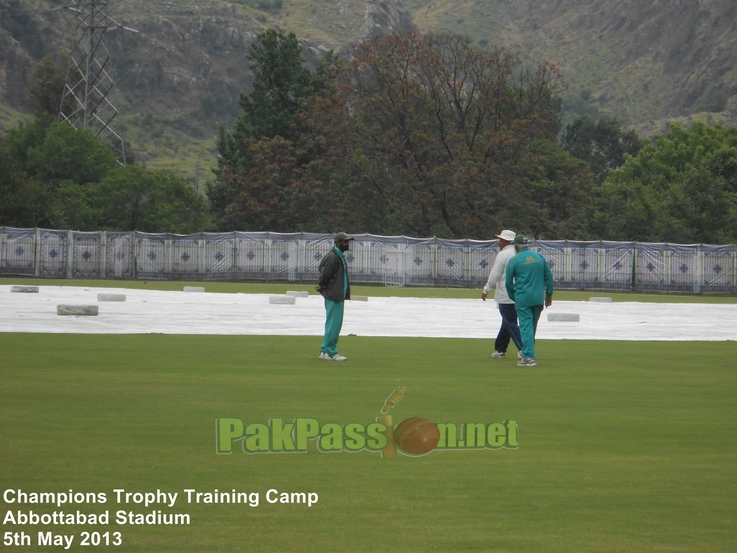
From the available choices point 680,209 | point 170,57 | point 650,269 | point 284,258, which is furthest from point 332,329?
point 170,57

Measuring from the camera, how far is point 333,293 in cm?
1636

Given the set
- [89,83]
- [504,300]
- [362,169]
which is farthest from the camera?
[89,83]

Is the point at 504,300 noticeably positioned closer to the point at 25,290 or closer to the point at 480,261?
the point at 25,290

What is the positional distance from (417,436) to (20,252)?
50142mm

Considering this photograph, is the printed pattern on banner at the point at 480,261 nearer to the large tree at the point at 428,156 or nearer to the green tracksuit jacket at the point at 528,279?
the large tree at the point at 428,156

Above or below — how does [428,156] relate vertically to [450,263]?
above

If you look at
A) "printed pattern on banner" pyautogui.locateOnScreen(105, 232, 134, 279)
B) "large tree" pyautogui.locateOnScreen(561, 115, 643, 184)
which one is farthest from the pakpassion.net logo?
"large tree" pyautogui.locateOnScreen(561, 115, 643, 184)

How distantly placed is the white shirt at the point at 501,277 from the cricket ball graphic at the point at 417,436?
→ 8682 mm

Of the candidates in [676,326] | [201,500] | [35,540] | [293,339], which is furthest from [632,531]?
[676,326]

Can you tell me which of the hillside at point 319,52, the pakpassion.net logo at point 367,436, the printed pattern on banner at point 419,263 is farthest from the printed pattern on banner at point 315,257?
the hillside at point 319,52

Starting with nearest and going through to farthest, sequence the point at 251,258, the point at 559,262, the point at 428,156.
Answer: the point at 559,262, the point at 251,258, the point at 428,156

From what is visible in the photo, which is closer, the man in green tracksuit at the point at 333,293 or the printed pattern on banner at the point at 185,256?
the man in green tracksuit at the point at 333,293

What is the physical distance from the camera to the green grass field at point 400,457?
647cm

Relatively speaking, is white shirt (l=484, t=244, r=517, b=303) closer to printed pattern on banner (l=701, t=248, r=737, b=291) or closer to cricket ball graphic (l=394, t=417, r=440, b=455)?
cricket ball graphic (l=394, t=417, r=440, b=455)
